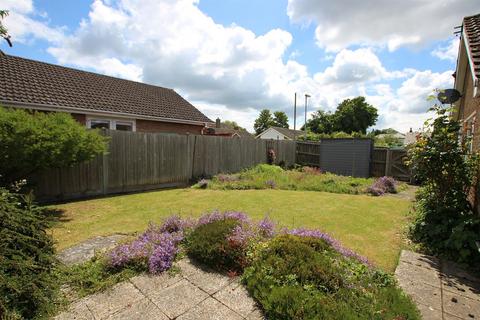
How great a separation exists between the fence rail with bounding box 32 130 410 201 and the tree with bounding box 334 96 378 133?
117 ft

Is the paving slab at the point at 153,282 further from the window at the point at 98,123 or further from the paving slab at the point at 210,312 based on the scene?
the window at the point at 98,123

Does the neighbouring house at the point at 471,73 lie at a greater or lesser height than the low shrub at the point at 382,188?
greater

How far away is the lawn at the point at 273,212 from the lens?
15.3 feet

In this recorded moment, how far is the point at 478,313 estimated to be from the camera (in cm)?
258

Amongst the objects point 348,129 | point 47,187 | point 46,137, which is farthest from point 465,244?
point 348,129

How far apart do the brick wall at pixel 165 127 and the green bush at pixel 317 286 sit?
35.0 feet

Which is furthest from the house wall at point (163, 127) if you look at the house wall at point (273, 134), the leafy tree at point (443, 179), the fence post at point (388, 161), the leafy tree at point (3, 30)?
the house wall at point (273, 134)

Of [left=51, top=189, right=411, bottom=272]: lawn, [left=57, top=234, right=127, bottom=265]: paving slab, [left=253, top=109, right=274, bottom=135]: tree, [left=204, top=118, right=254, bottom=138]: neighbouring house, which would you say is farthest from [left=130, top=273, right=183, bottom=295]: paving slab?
[left=253, top=109, right=274, bottom=135]: tree

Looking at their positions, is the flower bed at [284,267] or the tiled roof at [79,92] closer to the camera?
the flower bed at [284,267]

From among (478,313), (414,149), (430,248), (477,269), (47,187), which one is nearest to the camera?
(478,313)

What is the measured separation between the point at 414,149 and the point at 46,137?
779 cm

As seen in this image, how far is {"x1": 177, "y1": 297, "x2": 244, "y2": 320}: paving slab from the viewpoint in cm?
241

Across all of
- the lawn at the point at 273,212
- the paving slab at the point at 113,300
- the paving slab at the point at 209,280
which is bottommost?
the lawn at the point at 273,212

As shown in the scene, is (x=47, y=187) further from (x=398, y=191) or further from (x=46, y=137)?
(x=398, y=191)
